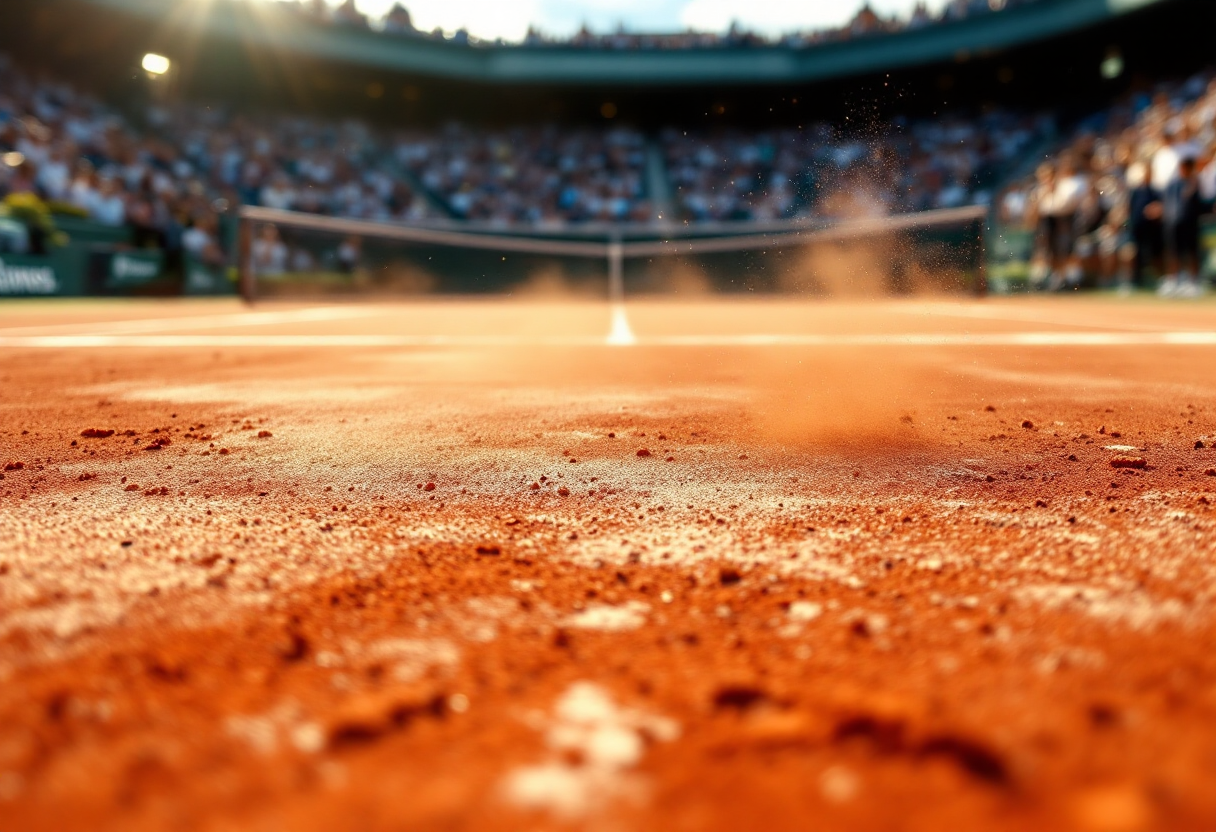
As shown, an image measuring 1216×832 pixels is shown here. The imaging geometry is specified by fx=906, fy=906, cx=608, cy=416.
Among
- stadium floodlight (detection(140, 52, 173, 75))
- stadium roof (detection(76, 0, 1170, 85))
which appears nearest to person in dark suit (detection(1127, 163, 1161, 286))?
stadium roof (detection(76, 0, 1170, 85))

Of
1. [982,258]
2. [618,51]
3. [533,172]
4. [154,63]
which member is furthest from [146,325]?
[618,51]

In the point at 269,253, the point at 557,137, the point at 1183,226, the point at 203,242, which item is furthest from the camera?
the point at 557,137

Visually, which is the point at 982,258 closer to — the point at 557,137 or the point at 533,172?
the point at 533,172

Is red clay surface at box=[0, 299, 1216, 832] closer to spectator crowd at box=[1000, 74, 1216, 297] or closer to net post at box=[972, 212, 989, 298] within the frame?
net post at box=[972, 212, 989, 298]

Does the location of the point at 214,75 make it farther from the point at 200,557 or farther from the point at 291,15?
the point at 200,557

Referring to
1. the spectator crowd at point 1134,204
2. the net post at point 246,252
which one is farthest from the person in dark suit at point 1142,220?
the net post at point 246,252

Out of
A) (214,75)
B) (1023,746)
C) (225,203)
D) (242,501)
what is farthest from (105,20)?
(1023,746)
